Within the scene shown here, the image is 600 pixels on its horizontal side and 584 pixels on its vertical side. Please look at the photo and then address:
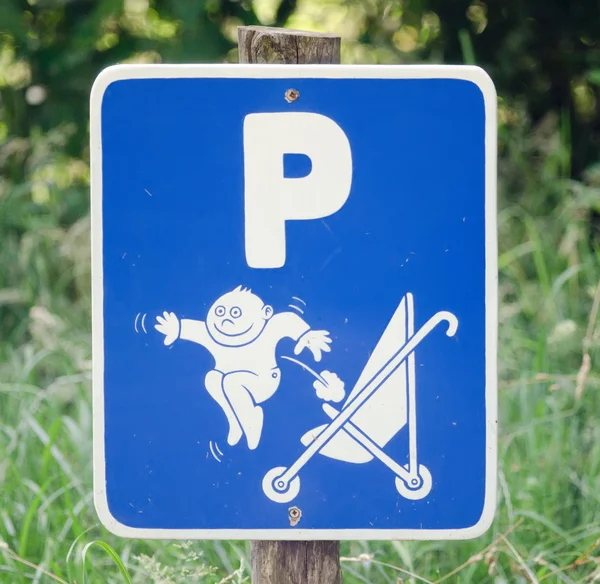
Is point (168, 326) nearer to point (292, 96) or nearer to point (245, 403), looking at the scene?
point (245, 403)

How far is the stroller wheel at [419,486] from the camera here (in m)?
1.26

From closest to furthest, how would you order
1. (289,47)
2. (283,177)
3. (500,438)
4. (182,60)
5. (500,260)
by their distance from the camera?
(283,177), (289,47), (500,438), (182,60), (500,260)

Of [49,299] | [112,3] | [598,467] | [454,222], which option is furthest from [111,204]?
[49,299]

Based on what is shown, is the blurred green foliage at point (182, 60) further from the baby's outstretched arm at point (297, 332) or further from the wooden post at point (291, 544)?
the baby's outstretched arm at point (297, 332)

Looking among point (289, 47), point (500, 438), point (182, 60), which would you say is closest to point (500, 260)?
point (500, 438)

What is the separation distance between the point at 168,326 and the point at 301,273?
0.20 meters

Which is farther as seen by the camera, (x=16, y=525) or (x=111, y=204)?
(x=16, y=525)

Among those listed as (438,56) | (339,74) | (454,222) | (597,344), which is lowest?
(597,344)

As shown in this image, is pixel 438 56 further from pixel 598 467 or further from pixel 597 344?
pixel 598 467

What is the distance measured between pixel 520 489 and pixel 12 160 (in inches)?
103

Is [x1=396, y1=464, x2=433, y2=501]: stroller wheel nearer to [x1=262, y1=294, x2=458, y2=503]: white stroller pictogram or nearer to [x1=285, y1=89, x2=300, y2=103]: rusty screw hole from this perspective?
[x1=262, y1=294, x2=458, y2=503]: white stroller pictogram

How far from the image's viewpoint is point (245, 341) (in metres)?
1.24

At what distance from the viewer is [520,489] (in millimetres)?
2197

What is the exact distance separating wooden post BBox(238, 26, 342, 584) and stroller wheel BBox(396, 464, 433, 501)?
17cm
